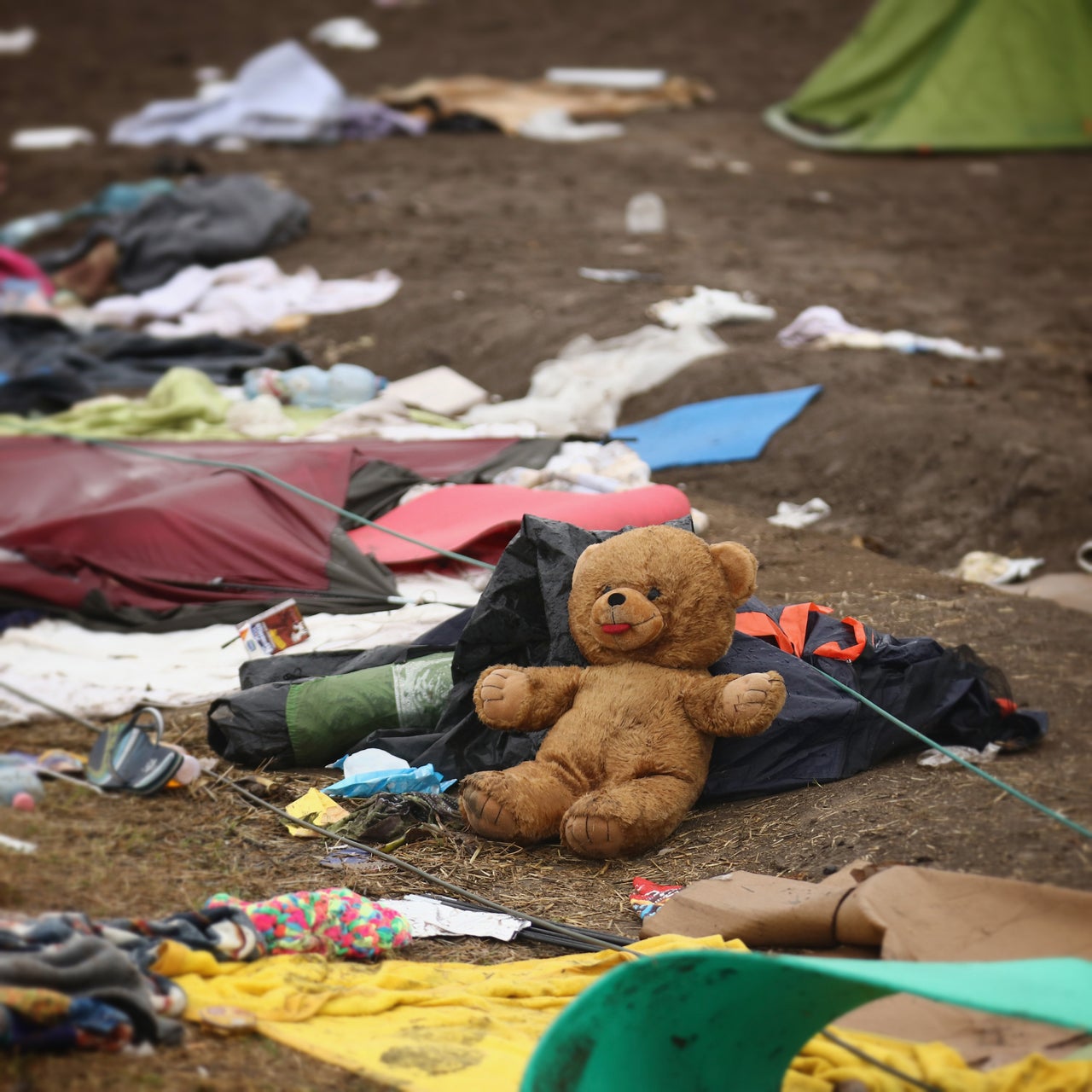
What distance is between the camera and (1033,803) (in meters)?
2.64

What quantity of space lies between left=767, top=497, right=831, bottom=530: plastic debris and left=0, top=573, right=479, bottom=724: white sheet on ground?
1702 mm

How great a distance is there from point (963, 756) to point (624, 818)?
0.92 m

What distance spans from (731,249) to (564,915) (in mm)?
Answer: 6267

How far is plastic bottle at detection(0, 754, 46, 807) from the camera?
313cm

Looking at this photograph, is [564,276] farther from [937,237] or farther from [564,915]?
[564,915]

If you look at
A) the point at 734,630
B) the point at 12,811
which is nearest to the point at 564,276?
the point at 734,630

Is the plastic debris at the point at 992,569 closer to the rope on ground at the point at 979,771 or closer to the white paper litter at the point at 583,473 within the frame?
the white paper litter at the point at 583,473

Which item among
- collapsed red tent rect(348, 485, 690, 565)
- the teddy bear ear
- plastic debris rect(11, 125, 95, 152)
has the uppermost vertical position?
the teddy bear ear

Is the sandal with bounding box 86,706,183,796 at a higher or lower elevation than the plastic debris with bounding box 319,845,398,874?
higher

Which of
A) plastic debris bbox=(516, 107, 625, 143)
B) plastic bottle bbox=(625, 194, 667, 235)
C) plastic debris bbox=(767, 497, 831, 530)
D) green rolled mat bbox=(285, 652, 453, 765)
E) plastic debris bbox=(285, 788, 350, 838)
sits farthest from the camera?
plastic debris bbox=(516, 107, 625, 143)

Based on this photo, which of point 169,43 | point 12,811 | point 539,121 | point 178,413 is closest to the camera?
point 12,811

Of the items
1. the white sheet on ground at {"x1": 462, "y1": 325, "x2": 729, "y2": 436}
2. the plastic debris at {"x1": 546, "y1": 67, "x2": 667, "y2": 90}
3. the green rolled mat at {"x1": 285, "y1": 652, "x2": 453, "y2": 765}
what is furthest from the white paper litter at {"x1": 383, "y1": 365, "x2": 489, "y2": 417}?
the plastic debris at {"x1": 546, "y1": 67, "x2": 667, "y2": 90}

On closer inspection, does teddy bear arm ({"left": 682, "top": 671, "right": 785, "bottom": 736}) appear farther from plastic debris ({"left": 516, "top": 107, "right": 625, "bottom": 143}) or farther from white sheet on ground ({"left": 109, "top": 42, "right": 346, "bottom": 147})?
white sheet on ground ({"left": 109, "top": 42, "right": 346, "bottom": 147})

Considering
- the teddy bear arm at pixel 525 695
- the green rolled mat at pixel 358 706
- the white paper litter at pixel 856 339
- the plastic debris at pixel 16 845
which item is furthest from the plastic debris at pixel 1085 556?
the plastic debris at pixel 16 845
